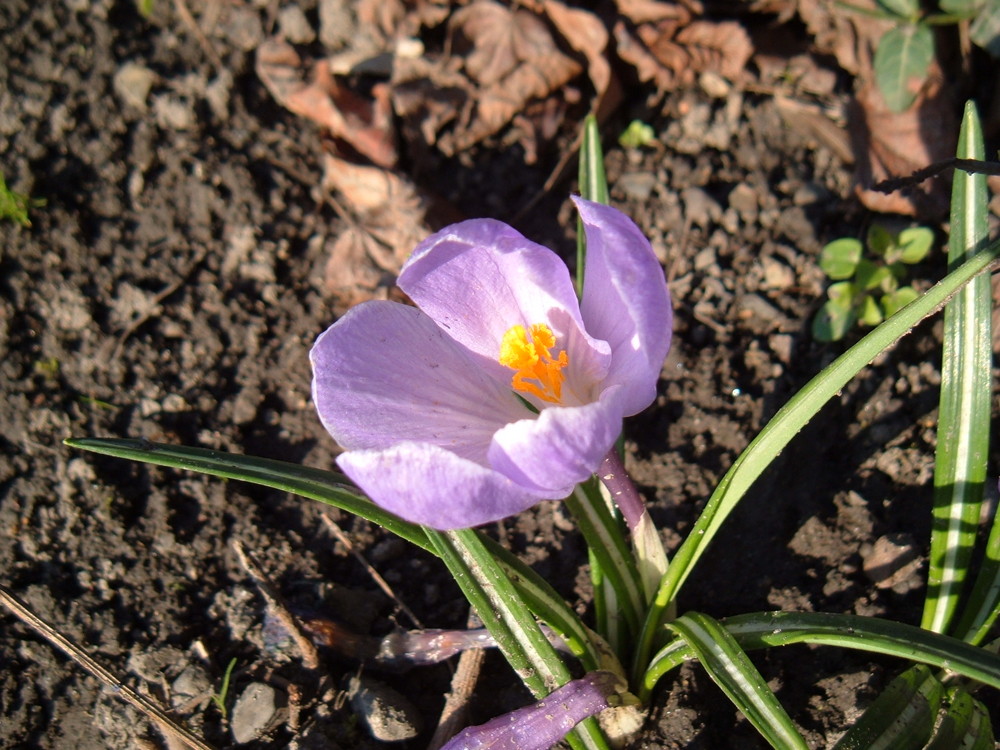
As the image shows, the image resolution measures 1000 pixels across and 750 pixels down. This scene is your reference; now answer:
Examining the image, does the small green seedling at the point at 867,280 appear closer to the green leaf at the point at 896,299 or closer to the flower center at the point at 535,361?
the green leaf at the point at 896,299

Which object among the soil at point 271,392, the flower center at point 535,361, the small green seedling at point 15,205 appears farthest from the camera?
the small green seedling at point 15,205

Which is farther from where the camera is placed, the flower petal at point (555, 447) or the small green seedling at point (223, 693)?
the small green seedling at point (223, 693)

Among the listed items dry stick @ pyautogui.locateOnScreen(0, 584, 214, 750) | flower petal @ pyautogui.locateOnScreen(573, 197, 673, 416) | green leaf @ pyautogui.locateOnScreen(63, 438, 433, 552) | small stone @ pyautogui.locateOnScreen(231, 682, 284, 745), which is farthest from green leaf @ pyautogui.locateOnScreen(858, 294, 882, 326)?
dry stick @ pyautogui.locateOnScreen(0, 584, 214, 750)

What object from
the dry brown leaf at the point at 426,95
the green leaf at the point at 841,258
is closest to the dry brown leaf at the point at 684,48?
the dry brown leaf at the point at 426,95

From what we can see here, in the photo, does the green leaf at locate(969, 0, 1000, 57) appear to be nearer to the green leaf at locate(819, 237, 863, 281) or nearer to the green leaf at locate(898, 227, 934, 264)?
the green leaf at locate(898, 227, 934, 264)

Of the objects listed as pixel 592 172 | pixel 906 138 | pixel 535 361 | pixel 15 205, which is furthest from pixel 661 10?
pixel 15 205

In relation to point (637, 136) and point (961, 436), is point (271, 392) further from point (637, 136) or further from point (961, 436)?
point (961, 436)
